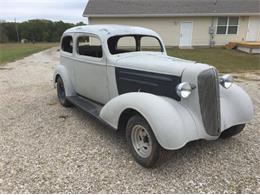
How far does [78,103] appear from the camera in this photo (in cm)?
438

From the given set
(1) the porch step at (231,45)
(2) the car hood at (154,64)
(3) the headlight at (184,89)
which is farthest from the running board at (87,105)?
(1) the porch step at (231,45)

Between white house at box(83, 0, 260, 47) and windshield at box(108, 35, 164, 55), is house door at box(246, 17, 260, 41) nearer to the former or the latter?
white house at box(83, 0, 260, 47)

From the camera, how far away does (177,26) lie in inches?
715

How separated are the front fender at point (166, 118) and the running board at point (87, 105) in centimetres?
102

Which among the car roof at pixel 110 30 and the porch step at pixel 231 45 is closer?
the car roof at pixel 110 30

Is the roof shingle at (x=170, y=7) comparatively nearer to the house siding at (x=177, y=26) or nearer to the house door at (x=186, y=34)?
the house siding at (x=177, y=26)

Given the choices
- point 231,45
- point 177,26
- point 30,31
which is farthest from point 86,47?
point 30,31

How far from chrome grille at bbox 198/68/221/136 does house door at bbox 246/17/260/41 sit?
18.6 meters

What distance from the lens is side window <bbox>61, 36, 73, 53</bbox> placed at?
5.03m

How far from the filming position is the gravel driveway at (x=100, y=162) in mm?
2578

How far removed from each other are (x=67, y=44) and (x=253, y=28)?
18.2 metres

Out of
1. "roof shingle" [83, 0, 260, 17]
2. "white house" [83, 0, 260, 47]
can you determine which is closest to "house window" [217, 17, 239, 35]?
"white house" [83, 0, 260, 47]

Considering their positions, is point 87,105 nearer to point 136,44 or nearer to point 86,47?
point 86,47

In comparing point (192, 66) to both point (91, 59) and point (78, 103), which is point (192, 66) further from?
point (78, 103)
